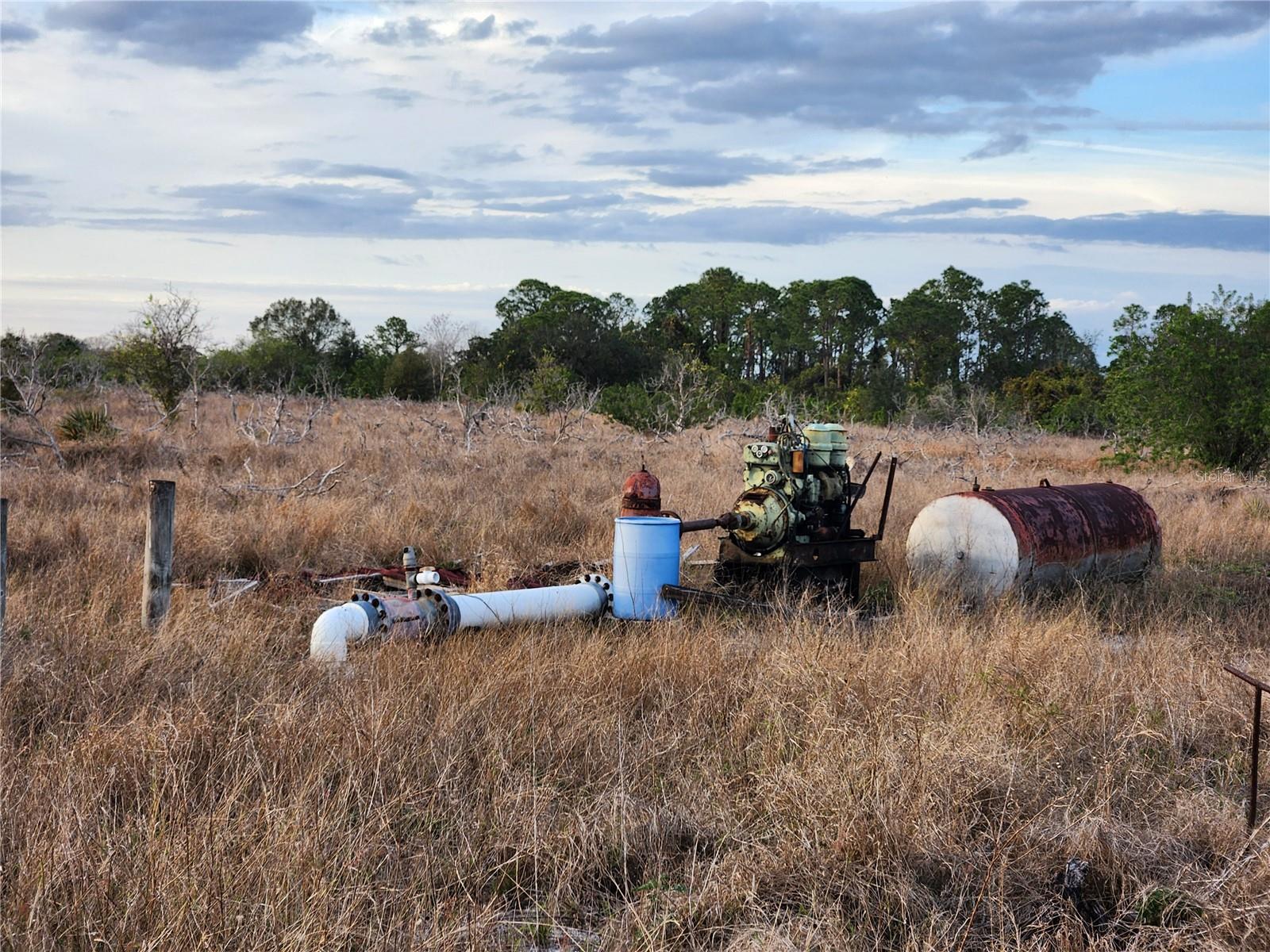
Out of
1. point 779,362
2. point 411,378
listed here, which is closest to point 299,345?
point 411,378

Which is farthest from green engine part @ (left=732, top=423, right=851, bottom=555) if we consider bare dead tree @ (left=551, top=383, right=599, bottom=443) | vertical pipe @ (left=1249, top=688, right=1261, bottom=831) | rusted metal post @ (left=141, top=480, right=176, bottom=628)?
bare dead tree @ (left=551, top=383, right=599, bottom=443)

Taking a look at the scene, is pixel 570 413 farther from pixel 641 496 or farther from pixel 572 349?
pixel 572 349

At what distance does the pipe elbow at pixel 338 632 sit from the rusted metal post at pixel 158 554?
95cm

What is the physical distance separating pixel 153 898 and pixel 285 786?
3.21 feet

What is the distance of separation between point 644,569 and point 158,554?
118 inches

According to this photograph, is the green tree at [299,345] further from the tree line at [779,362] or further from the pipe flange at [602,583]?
the pipe flange at [602,583]

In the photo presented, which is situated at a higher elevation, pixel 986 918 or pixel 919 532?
pixel 919 532

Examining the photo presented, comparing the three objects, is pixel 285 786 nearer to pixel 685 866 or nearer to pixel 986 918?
pixel 685 866

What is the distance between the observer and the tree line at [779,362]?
17.2 meters

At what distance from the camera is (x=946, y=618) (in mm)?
7047

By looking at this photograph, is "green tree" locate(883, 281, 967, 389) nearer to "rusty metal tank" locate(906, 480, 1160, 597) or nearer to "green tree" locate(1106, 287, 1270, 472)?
"green tree" locate(1106, 287, 1270, 472)

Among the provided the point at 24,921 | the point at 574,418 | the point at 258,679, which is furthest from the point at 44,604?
the point at 574,418

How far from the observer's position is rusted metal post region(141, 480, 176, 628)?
20.0 ft

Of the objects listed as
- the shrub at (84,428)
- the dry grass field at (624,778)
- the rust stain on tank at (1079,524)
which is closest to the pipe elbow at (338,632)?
the dry grass field at (624,778)
